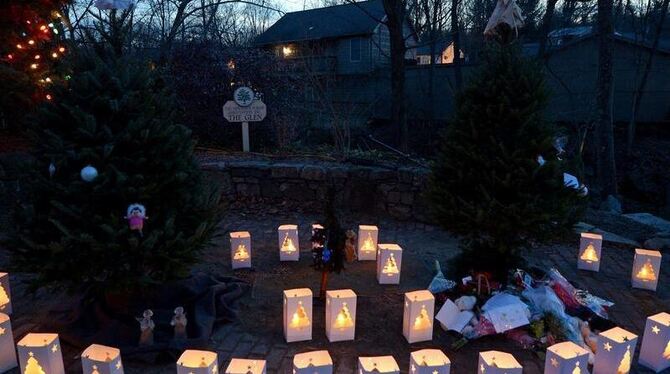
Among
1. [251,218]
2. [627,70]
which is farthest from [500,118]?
[627,70]

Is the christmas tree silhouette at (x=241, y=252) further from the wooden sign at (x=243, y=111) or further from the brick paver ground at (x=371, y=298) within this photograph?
the wooden sign at (x=243, y=111)

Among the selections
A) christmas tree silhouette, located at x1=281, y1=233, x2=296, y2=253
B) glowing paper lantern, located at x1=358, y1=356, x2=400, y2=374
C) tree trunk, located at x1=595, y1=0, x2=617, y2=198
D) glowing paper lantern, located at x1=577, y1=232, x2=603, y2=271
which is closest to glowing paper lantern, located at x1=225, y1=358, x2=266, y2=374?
glowing paper lantern, located at x1=358, y1=356, x2=400, y2=374

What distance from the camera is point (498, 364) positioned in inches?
107

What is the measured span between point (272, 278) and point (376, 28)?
67.1ft

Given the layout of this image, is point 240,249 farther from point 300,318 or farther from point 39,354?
point 39,354

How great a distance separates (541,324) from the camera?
356cm

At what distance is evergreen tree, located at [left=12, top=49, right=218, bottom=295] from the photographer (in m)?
3.14

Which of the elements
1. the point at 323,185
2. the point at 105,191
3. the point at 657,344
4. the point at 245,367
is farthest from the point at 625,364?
the point at 323,185

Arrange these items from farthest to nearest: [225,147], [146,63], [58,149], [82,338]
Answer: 1. [225,147]
2. [146,63]
3. [82,338]
4. [58,149]

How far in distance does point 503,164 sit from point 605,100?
288 inches

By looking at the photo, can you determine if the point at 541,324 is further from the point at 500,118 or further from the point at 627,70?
the point at 627,70

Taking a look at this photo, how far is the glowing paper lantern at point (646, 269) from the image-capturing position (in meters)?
4.53

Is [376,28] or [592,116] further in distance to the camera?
[376,28]

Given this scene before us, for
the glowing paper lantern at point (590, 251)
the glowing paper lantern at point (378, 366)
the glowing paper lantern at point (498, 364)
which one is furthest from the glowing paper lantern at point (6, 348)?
the glowing paper lantern at point (590, 251)
